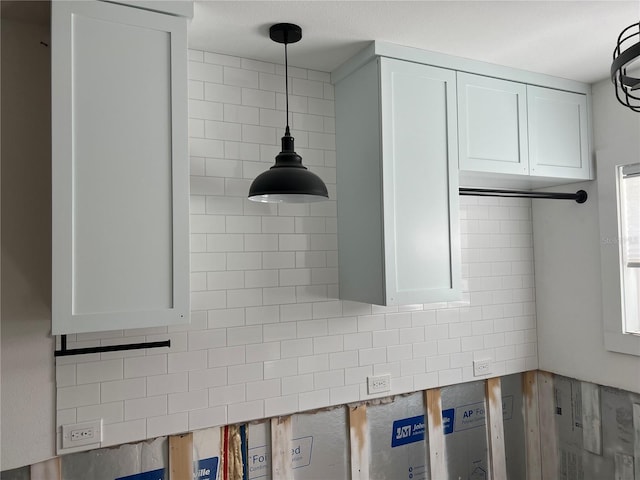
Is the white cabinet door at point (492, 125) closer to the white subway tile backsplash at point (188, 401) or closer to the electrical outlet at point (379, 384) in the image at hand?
the electrical outlet at point (379, 384)

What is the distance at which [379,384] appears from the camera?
2387mm

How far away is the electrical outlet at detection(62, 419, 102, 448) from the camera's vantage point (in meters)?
1.78

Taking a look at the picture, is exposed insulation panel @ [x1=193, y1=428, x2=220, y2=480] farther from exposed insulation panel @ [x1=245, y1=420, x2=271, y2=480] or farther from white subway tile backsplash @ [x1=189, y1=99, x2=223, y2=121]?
white subway tile backsplash @ [x1=189, y1=99, x2=223, y2=121]

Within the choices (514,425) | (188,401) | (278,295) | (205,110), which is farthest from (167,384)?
(514,425)

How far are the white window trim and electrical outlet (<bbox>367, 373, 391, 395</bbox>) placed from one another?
47.1 inches

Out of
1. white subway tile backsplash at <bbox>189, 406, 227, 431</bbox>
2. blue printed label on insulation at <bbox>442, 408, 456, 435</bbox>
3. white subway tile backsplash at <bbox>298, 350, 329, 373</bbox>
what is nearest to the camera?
white subway tile backsplash at <bbox>189, 406, 227, 431</bbox>

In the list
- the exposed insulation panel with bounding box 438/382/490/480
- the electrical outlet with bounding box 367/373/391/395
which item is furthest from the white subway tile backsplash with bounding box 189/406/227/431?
the exposed insulation panel with bounding box 438/382/490/480

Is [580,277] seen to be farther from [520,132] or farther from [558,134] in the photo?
[520,132]

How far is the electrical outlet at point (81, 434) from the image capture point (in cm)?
178

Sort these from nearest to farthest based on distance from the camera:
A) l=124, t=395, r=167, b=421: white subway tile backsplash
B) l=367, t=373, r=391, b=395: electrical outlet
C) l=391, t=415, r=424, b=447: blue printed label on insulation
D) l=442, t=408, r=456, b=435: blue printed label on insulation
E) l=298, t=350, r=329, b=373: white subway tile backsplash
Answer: l=124, t=395, r=167, b=421: white subway tile backsplash
l=298, t=350, r=329, b=373: white subway tile backsplash
l=367, t=373, r=391, b=395: electrical outlet
l=391, t=415, r=424, b=447: blue printed label on insulation
l=442, t=408, r=456, b=435: blue printed label on insulation

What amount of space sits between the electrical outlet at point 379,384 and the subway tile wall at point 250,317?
42mm

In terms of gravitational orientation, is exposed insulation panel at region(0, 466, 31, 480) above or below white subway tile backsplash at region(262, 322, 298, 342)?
below

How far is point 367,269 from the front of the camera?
84.0 inches

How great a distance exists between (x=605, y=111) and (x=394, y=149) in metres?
1.34
